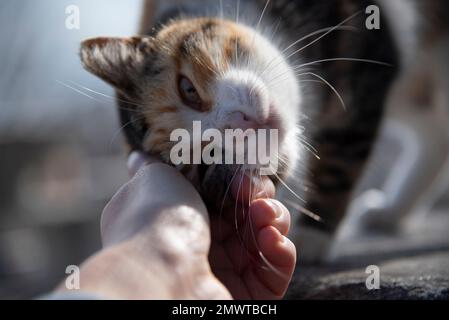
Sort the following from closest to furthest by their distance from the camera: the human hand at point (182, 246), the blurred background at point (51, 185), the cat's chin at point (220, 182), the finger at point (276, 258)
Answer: the human hand at point (182, 246) → the finger at point (276, 258) → the cat's chin at point (220, 182) → the blurred background at point (51, 185)

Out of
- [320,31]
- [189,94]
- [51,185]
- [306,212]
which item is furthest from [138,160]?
[51,185]

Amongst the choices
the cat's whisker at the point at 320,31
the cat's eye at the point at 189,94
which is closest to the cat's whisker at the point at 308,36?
the cat's whisker at the point at 320,31

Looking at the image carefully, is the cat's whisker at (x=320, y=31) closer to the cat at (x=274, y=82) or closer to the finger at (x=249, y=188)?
the cat at (x=274, y=82)

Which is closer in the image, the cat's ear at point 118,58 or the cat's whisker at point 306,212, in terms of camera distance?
the cat's ear at point 118,58

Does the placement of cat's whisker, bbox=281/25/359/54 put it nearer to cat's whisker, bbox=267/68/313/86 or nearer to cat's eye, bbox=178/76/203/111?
cat's whisker, bbox=267/68/313/86

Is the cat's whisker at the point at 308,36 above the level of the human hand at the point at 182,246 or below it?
above

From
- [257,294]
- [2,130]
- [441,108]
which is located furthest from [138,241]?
[2,130]
